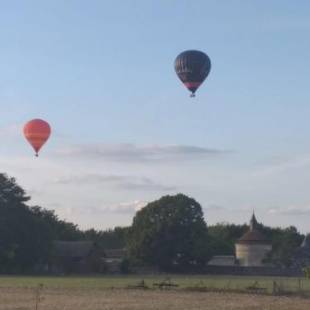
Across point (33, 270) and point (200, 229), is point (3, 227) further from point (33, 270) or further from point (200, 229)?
point (200, 229)

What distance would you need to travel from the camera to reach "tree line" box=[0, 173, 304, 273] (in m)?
104

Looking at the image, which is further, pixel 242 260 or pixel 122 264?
pixel 242 260

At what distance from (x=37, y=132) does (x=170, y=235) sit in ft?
221

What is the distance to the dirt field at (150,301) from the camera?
130ft

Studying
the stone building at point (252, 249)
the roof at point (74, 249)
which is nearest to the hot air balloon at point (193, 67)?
the roof at point (74, 249)

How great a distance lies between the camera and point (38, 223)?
350ft

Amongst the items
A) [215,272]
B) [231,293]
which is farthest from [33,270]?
[231,293]

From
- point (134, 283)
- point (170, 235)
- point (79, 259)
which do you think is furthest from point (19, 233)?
point (134, 283)

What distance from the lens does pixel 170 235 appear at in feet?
379

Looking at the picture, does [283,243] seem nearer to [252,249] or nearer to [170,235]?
[252,249]

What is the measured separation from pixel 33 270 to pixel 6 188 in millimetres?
10036

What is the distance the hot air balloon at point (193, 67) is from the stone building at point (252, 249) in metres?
93.6

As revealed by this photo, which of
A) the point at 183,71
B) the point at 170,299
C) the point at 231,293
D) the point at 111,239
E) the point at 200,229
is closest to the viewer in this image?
the point at 170,299

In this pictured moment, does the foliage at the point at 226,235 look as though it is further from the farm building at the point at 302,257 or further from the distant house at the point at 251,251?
the farm building at the point at 302,257
